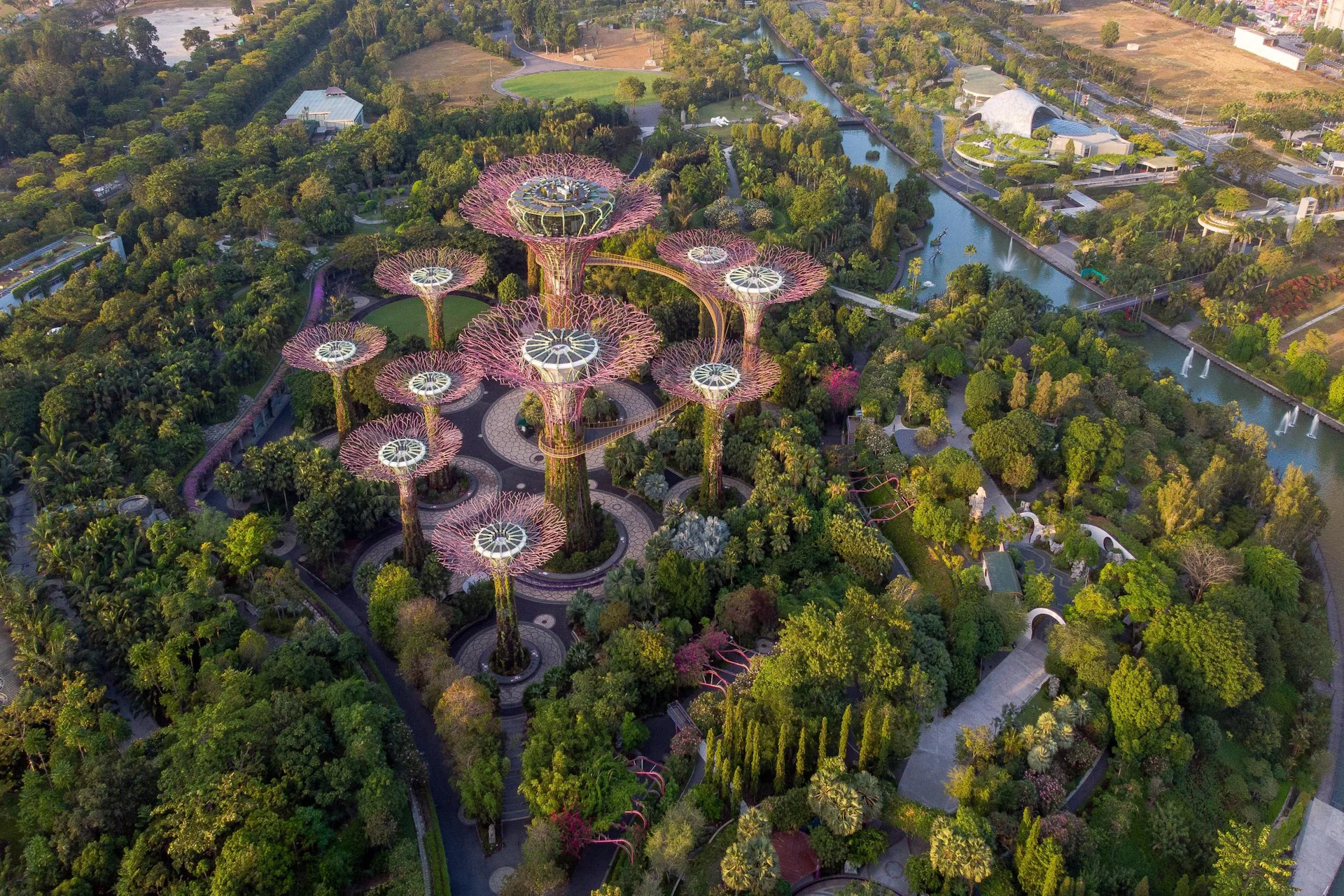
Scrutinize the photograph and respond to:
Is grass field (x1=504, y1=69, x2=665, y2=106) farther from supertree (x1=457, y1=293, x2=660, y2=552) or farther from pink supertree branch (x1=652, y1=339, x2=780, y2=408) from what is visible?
supertree (x1=457, y1=293, x2=660, y2=552)

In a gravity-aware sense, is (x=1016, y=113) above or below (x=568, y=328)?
below

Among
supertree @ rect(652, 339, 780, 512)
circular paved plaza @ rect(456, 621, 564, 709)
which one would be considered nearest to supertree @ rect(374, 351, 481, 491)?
supertree @ rect(652, 339, 780, 512)

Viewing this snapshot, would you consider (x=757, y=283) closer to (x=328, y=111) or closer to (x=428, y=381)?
(x=428, y=381)

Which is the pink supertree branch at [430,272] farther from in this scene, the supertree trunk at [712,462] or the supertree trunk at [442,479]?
the supertree trunk at [712,462]

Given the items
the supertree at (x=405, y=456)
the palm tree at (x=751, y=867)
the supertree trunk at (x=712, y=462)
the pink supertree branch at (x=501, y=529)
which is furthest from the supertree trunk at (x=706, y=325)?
the palm tree at (x=751, y=867)

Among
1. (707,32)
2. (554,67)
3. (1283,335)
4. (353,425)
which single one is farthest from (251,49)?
(1283,335)

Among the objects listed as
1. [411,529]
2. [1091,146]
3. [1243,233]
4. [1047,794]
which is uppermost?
[1243,233]

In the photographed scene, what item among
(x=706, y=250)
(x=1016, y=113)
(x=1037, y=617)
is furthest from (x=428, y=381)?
(x=1016, y=113)
